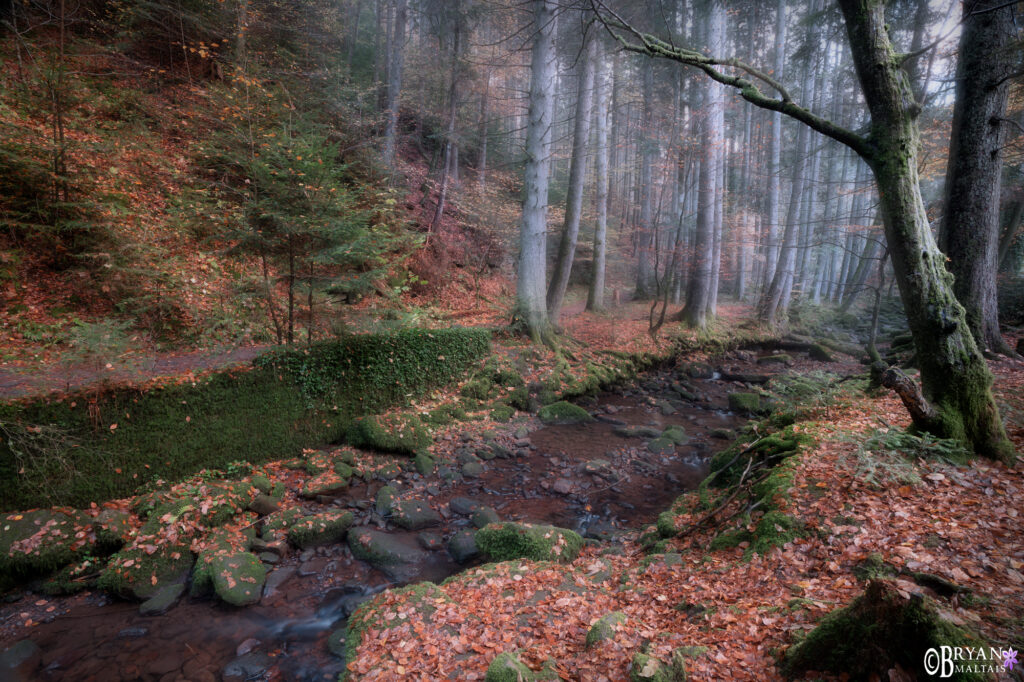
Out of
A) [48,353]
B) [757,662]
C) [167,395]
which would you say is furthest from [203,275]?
[757,662]

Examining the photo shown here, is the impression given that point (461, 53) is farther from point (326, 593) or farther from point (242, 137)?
point (326, 593)

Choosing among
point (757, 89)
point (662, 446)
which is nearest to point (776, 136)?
point (662, 446)

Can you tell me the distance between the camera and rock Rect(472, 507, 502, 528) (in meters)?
6.41

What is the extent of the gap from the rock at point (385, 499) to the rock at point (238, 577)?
168 centimetres

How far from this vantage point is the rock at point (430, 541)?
A: 19.5 feet

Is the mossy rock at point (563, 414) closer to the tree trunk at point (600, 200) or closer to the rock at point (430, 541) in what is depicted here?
the rock at point (430, 541)

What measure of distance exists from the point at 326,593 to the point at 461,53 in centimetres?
1797

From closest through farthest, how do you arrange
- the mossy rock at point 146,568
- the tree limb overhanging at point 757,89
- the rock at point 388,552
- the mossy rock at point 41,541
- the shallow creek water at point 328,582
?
the shallow creek water at point 328,582, the tree limb overhanging at point 757,89, the mossy rock at point 41,541, the mossy rock at point 146,568, the rock at point 388,552

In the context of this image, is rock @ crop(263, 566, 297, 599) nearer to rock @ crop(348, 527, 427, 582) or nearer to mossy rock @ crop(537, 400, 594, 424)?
rock @ crop(348, 527, 427, 582)

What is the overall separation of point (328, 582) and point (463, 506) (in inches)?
85.4

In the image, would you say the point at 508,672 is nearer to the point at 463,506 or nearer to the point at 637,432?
the point at 463,506

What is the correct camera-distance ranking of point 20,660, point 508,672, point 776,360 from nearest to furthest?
point 508,672 < point 20,660 < point 776,360

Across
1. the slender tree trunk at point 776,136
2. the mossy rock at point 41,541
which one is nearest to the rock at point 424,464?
the mossy rock at point 41,541

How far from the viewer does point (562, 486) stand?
7477 millimetres
